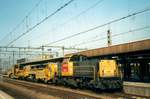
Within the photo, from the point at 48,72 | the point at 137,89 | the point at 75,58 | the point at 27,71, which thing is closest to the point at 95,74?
the point at 137,89

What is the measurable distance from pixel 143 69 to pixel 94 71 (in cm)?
2098

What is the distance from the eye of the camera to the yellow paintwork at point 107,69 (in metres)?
22.0

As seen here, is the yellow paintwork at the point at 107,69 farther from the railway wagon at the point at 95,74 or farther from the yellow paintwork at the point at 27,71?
the yellow paintwork at the point at 27,71

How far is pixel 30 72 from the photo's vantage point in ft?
139

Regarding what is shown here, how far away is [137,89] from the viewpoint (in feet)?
Result: 66.0

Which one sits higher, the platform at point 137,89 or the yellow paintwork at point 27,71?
the yellow paintwork at point 27,71

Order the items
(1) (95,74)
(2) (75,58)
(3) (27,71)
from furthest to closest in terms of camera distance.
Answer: (3) (27,71) → (2) (75,58) → (1) (95,74)

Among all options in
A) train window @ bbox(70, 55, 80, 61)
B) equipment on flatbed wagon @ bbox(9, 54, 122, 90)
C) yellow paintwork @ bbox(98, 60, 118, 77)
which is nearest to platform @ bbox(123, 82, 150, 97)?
equipment on flatbed wagon @ bbox(9, 54, 122, 90)

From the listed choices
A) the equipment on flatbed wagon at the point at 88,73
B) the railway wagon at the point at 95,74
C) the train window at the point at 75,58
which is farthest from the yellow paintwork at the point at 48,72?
the railway wagon at the point at 95,74

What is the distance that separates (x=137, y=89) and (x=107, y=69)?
317 centimetres

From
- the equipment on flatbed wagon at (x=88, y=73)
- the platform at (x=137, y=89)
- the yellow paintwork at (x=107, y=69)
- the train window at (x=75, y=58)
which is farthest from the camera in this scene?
the train window at (x=75, y=58)

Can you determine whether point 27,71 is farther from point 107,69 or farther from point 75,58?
point 107,69

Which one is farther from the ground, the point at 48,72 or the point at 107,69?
the point at 107,69

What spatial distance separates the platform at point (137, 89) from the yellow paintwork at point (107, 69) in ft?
4.49
